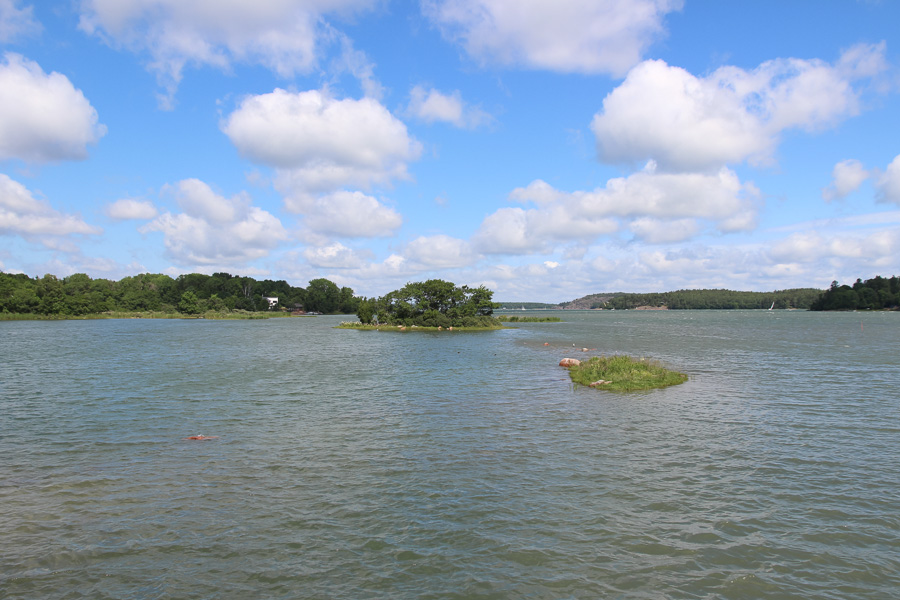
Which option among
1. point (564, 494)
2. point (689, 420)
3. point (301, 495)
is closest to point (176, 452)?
point (301, 495)

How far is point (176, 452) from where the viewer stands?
18500 mm

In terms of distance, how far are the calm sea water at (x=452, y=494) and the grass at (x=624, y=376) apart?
2.67m

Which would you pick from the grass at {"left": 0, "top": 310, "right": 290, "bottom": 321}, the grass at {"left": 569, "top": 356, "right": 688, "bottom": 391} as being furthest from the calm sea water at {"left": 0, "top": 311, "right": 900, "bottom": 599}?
the grass at {"left": 0, "top": 310, "right": 290, "bottom": 321}

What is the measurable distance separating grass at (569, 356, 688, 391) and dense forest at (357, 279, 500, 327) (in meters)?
69.1

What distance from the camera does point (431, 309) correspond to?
10738cm

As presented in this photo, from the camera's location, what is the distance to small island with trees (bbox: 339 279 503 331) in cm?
10662

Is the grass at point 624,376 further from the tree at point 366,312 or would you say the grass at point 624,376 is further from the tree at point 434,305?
the tree at point 366,312

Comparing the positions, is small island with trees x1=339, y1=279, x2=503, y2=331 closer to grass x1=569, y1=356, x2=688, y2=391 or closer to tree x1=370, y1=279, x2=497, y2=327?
tree x1=370, y1=279, x2=497, y2=327

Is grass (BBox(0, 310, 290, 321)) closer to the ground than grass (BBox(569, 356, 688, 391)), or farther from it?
farther from it

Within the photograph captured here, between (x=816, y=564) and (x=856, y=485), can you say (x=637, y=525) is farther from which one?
(x=856, y=485)

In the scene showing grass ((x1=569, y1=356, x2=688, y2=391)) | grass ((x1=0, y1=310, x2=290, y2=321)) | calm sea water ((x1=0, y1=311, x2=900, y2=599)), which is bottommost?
calm sea water ((x1=0, y1=311, x2=900, y2=599))

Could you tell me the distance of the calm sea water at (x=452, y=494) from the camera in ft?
33.4

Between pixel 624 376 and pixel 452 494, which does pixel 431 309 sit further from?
pixel 452 494

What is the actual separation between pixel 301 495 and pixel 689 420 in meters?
17.3
